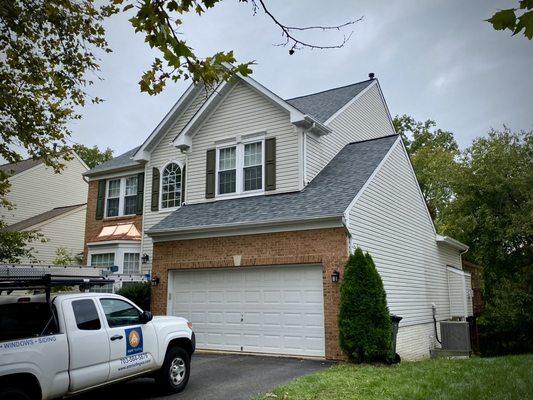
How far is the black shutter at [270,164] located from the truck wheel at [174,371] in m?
7.35

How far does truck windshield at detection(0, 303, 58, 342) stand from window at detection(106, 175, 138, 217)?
42.4ft

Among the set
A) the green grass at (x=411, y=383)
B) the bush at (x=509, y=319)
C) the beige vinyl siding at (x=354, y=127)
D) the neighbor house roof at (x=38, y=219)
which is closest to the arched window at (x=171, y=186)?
the beige vinyl siding at (x=354, y=127)

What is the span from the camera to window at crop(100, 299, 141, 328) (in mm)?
7840

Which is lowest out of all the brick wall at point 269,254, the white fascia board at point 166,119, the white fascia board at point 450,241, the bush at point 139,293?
the bush at point 139,293

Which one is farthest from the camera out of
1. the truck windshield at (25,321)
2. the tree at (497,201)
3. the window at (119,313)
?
the tree at (497,201)

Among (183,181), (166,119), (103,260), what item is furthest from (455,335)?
(103,260)

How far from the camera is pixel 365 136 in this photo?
19.9 metres

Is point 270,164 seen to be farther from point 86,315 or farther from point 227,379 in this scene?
point 86,315

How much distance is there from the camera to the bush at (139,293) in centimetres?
1584

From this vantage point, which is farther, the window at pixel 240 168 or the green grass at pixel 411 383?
the window at pixel 240 168

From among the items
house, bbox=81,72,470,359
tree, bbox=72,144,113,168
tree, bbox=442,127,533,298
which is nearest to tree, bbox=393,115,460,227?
tree, bbox=442,127,533,298

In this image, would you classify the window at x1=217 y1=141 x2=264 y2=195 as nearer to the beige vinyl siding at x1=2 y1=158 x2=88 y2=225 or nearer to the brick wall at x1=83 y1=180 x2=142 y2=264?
the brick wall at x1=83 y1=180 x2=142 y2=264

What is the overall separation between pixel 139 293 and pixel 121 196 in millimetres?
5828

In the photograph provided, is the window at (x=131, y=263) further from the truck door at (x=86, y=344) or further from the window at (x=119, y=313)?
the truck door at (x=86, y=344)
